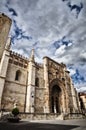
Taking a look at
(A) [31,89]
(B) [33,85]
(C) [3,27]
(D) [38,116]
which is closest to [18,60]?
(B) [33,85]

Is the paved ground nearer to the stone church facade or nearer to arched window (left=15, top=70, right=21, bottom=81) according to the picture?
the stone church facade

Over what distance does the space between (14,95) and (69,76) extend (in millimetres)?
18583

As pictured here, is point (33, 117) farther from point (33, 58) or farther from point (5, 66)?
point (33, 58)

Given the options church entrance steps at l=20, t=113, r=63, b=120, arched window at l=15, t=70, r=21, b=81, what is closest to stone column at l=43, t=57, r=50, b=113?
church entrance steps at l=20, t=113, r=63, b=120

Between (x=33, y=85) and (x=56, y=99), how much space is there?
8.40 m

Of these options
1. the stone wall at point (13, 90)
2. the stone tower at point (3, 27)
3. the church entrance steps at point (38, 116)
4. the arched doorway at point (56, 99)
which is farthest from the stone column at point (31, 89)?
the stone tower at point (3, 27)

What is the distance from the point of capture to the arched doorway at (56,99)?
26.8 meters

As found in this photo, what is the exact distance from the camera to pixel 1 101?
18484mm

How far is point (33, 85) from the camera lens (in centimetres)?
2309

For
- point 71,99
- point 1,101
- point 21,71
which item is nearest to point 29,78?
point 21,71

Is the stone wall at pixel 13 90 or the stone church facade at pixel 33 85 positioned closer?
the stone wall at pixel 13 90

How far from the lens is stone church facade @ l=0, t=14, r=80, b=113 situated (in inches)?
799

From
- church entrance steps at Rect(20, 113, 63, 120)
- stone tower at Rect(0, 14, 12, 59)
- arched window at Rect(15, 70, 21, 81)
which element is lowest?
church entrance steps at Rect(20, 113, 63, 120)

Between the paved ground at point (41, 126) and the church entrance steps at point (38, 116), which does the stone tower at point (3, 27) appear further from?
the church entrance steps at point (38, 116)
